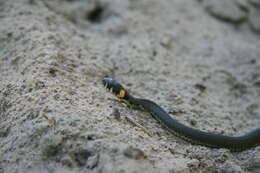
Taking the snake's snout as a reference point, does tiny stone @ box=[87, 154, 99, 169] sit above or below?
above

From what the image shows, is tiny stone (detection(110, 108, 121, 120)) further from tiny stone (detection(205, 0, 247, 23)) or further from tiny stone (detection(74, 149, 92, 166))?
tiny stone (detection(205, 0, 247, 23))

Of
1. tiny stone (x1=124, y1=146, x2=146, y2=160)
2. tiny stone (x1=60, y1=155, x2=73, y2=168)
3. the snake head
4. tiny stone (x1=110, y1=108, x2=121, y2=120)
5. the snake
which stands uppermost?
tiny stone (x1=124, y1=146, x2=146, y2=160)

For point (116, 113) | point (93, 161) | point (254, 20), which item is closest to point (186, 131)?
point (116, 113)

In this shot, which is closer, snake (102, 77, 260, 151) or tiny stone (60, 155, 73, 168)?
tiny stone (60, 155, 73, 168)

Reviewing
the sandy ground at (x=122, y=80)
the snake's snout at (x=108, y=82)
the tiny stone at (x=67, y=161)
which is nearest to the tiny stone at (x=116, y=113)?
the sandy ground at (x=122, y=80)

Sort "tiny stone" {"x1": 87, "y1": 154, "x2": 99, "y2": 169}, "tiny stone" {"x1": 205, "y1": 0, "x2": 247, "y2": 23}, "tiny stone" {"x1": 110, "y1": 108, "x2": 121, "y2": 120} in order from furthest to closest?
1. "tiny stone" {"x1": 205, "y1": 0, "x2": 247, "y2": 23}
2. "tiny stone" {"x1": 110, "y1": 108, "x2": 121, "y2": 120}
3. "tiny stone" {"x1": 87, "y1": 154, "x2": 99, "y2": 169}

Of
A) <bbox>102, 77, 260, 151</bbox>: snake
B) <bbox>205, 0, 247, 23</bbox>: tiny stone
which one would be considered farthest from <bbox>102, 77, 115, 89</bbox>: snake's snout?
<bbox>205, 0, 247, 23</bbox>: tiny stone

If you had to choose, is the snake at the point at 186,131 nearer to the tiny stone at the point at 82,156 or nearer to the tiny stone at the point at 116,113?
the tiny stone at the point at 116,113

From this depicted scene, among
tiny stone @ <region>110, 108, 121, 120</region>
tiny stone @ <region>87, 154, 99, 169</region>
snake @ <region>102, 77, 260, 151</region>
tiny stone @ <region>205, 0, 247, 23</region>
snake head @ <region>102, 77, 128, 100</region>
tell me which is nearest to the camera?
tiny stone @ <region>87, 154, 99, 169</region>

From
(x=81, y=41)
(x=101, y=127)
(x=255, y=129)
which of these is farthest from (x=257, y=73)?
(x=101, y=127)

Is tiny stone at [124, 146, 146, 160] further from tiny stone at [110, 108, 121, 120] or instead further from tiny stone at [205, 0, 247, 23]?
tiny stone at [205, 0, 247, 23]
